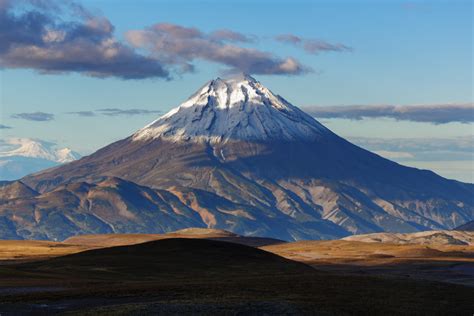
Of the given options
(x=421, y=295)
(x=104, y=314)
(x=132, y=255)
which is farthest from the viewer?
(x=132, y=255)

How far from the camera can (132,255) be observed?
6555 inches

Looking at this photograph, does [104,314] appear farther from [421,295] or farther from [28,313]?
[421,295]

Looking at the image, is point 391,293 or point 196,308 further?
point 391,293

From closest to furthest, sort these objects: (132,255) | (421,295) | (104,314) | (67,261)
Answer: (104,314)
(421,295)
(67,261)
(132,255)

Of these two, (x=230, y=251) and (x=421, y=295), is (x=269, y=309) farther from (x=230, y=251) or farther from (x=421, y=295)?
(x=230, y=251)

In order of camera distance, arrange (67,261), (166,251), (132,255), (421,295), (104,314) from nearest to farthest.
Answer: (104,314)
(421,295)
(67,261)
(132,255)
(166,251)

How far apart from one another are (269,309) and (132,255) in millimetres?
95283

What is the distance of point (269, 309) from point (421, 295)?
21.4 m

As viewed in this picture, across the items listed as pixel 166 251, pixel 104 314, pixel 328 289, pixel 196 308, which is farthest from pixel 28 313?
pixel 166 251

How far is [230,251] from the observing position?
178500mm

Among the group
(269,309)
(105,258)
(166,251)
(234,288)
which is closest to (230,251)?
(166,251)

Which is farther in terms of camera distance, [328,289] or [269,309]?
[328,289]

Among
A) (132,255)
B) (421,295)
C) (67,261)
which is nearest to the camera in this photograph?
(421,295)

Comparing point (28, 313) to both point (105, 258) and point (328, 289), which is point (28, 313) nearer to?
point (328, 289)
